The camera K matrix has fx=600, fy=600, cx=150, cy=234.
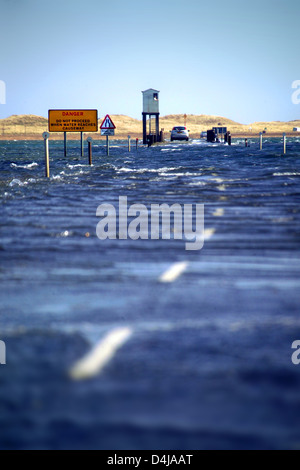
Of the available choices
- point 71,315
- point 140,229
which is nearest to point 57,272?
point 71,315

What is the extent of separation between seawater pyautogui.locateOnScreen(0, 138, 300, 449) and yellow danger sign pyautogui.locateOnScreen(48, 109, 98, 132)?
28510 millimetres

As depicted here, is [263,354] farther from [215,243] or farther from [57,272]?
[215,243]

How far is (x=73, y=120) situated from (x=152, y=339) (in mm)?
33536

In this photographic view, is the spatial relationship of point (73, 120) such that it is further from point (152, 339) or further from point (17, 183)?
point (152, 339)

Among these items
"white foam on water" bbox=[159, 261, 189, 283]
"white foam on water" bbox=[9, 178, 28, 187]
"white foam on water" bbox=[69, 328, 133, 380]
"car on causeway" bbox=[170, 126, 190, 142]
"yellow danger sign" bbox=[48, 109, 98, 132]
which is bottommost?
"white foam on water" bbox=[69, 328, 133, 380]

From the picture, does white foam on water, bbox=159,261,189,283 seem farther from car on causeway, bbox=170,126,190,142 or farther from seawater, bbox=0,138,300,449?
car on causeway, bbox=170,126,190,142

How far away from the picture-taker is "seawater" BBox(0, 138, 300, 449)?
8.57 ft

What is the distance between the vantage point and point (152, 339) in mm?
3676

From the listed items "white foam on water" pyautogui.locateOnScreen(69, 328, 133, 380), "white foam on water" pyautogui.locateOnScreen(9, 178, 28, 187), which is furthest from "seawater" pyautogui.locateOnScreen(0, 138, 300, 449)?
"white foam on water" pyautogui.locateOnScreen(9, 178, 28, 187)

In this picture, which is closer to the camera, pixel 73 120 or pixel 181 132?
pixel 73 120

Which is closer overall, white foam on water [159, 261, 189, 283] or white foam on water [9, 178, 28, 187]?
white foam on water [159, 261, 189, 283]

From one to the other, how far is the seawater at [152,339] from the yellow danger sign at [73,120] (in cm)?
2851

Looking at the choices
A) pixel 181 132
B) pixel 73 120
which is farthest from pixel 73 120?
pixel 181 132

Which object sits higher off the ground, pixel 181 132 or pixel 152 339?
pixel 181 132
